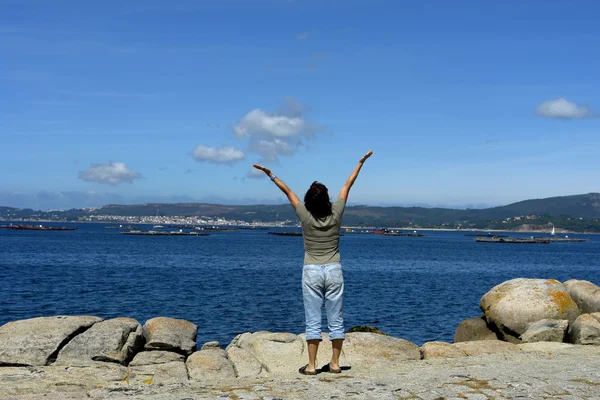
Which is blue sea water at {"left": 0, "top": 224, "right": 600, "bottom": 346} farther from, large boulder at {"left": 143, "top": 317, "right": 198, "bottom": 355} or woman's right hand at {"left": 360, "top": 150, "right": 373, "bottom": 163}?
woman's right hand at {"left": 360, "top": 150, "right": 373, "bottom": 163}

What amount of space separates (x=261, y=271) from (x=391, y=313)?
34.1 m

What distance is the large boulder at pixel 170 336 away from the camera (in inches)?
539

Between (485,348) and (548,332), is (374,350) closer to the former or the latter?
(485,348)

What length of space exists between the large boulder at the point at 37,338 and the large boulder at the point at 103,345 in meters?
0.20

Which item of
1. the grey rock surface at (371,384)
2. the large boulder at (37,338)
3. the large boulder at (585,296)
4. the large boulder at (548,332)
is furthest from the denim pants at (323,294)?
the large boulder at (585,296)

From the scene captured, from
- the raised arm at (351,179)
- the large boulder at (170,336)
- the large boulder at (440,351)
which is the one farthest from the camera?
the large boulder at (170,336)

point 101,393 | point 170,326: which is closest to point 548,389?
point 101,393

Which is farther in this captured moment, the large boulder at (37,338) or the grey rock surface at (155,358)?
the grey rock surface at (155,358)

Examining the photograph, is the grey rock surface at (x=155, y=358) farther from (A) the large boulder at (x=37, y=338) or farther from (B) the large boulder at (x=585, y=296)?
(B) the large boulder at (x=585, y=296)

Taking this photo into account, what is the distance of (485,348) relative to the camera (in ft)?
44.6

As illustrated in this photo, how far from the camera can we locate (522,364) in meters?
11.0

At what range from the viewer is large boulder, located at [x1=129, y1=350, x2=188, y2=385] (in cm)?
1108

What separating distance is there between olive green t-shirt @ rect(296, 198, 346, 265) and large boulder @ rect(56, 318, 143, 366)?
5.33m

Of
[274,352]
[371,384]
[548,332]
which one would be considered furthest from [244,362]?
[548,332]
